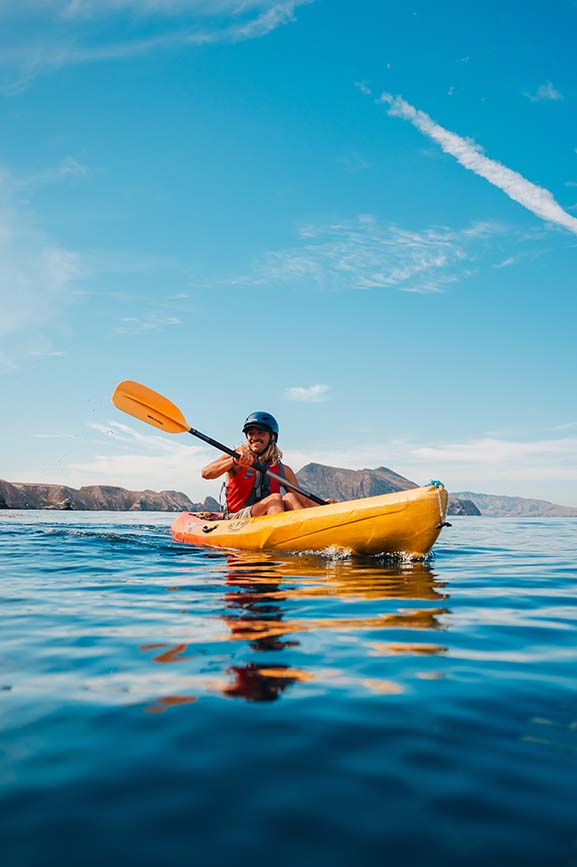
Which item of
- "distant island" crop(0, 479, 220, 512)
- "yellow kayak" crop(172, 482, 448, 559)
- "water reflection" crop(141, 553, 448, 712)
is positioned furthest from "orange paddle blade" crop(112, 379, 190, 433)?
"distant island" crop(0, 479, 220, 512)

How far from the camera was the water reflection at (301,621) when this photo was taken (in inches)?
116

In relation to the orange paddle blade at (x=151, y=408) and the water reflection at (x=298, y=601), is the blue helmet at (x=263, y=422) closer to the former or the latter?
the orange paddle blade at (x=151, y=408)

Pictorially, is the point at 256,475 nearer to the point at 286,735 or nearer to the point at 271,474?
the point at 271,474

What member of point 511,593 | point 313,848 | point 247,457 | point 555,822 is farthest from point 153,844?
point 247,457

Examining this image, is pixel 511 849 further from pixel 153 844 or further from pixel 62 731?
pixel 62 731

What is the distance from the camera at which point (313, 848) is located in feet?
5.23

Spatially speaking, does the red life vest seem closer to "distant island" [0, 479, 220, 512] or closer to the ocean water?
the ocean water

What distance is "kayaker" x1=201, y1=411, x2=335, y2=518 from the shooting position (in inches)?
390

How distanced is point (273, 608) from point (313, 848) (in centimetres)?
324

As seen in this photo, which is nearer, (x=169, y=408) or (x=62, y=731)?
(x=62, y=731)

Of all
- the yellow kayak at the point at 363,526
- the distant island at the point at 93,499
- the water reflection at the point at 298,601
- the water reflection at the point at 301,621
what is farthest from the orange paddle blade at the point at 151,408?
the distant island at the point at 93,499

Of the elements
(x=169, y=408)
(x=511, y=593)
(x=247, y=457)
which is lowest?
(x=511, y=593)

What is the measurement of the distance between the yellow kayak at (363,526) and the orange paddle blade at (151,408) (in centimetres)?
283

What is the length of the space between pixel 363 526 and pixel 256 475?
10.6ft
